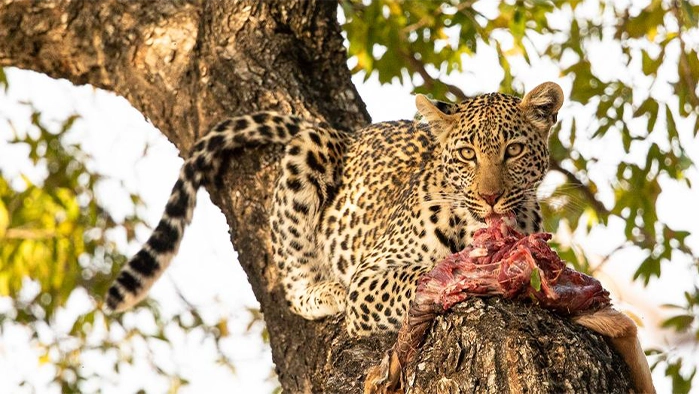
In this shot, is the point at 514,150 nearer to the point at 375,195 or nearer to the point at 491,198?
the point at 491,198

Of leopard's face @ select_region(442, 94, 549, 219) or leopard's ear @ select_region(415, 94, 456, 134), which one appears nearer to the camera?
leopard's face @ select_region(442, 94, 549, 219)

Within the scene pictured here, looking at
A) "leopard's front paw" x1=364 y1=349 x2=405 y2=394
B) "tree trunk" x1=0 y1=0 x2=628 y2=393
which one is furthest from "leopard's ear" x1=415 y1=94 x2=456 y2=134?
"leopard's front paw" x1=364 y1=349 x2=405 y2=394

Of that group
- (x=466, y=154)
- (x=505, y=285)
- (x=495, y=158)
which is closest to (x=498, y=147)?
(x=495, y=158)

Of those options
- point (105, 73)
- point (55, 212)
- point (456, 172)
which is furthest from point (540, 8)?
point (55, 212)

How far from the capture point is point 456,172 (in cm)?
659

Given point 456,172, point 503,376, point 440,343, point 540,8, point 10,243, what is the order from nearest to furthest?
point 503,376 < point 440,343 < point 456,172 < point 540,8 < point 10,243

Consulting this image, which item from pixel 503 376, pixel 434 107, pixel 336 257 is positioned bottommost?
pixel 503 376

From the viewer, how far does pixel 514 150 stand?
21.4 feet

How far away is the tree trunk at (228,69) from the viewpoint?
7.00 meters

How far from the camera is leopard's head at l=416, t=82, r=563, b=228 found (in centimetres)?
637

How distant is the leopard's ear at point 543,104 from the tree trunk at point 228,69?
1588 millimetres

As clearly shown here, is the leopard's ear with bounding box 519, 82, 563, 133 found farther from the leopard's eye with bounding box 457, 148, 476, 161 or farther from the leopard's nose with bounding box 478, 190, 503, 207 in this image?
the leopard's nose with bounding box 478, 190, 503, 207

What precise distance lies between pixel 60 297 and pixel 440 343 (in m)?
7.94

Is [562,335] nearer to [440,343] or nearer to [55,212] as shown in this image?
[440,343]
